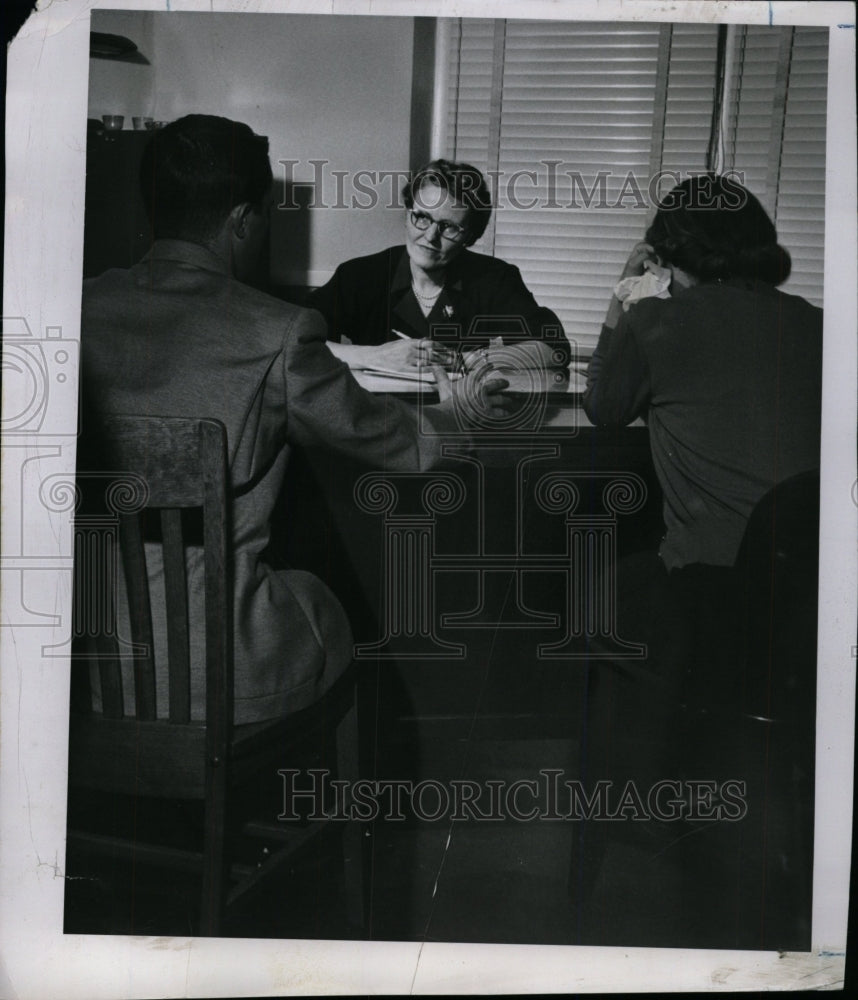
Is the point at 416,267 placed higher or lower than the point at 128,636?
higher

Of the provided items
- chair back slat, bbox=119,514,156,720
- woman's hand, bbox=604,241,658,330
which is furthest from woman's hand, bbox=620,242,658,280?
chair back slat, bbox=119,514,156,720

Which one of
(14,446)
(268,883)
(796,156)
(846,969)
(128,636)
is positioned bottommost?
(846,969)

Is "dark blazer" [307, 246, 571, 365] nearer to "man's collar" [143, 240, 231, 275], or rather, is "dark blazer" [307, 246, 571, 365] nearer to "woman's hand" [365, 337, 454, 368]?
"woman's hand" [365, 337, 454, 368]

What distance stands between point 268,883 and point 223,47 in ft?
3.91

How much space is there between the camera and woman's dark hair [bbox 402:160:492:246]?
1.35m

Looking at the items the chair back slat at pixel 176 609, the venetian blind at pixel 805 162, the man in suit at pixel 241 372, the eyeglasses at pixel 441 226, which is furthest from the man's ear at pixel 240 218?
the venetian blind at pixel 805 162

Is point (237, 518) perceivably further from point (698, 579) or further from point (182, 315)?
point (698, 579)

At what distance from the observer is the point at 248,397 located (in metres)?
1.32

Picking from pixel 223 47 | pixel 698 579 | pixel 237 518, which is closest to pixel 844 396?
pixel 698 579

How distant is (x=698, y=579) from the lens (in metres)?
1.38

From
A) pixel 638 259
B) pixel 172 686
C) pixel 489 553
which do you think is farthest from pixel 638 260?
pixel 172 686

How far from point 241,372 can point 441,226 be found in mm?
356

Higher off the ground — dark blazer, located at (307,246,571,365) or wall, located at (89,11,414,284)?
wall, located at (89,11,414,284)

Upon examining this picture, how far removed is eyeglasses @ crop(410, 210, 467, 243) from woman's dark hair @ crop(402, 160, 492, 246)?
0.06 ft
